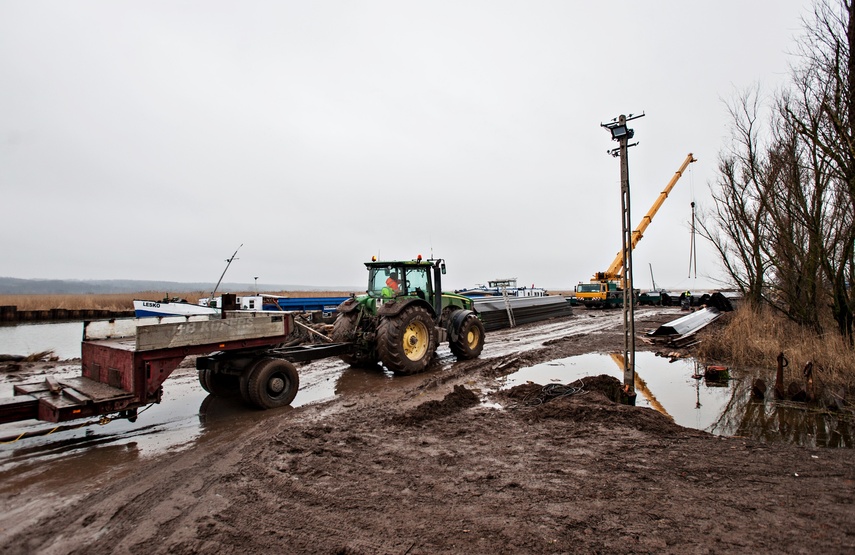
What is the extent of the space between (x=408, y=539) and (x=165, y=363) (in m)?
3.75

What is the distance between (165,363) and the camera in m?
5.20

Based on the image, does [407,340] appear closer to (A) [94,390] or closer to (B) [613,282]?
(A) [94,390]

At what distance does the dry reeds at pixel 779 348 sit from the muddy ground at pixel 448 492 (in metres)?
4.04

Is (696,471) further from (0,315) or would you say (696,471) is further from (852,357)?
(0,315)

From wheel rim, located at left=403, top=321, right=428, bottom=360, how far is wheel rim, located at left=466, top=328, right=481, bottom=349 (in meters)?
1.70

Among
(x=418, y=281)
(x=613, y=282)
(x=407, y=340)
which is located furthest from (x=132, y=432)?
(x=613, y=282)

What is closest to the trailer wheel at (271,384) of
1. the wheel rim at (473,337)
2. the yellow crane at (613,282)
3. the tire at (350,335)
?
the tire at (350,335)

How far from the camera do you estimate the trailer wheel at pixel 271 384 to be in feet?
20.7

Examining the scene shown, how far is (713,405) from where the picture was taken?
262 inches

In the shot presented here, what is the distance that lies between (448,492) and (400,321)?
17.0ft

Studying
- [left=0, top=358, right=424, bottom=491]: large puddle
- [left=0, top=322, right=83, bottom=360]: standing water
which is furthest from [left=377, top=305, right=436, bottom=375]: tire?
[left=0, top=322, right=83, bottom=360]: standing water

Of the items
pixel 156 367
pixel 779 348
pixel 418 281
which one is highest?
pixel 418 281

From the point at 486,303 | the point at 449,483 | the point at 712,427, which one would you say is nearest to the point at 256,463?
the point at 449,483

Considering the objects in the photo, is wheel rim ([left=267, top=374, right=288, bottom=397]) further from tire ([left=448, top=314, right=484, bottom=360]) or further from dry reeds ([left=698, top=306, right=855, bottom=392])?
dry reeds ([left=698, top=306, right=855, bottom=392])
